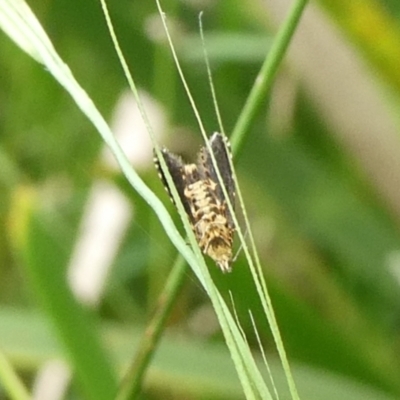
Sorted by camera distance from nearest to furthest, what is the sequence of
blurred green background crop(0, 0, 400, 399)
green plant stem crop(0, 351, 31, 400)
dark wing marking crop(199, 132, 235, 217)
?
dark wing marking crop(199, 132, 235, 217) < green plant stem crop(0, 351, 31, 400) < blurred green background crop(0, 0, 400, 399)

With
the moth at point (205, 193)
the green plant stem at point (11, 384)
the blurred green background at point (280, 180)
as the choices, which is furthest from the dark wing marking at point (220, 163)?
the blurred green background at point (280, 180)

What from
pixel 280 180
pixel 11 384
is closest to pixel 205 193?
pixel 11 384

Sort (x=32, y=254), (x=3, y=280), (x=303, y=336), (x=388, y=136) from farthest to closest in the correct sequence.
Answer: (x=3, y=280)
(x=388, y=136)
(x=303, y=336)
(x=32, y=254)

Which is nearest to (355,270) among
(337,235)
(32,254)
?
(337,235)

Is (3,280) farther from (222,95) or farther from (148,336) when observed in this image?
(148,336)

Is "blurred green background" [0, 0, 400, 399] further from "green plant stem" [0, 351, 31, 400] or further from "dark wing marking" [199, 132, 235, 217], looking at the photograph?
"dark wing marking" [199, 132, 235, 217]

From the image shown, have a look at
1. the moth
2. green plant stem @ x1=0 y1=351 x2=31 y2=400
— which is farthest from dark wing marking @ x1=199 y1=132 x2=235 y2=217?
green plant stem @ x1=0 y1=351 x2=31 y2=400

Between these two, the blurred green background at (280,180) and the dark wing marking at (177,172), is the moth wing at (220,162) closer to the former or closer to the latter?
the dark wing marking at (177,172)
